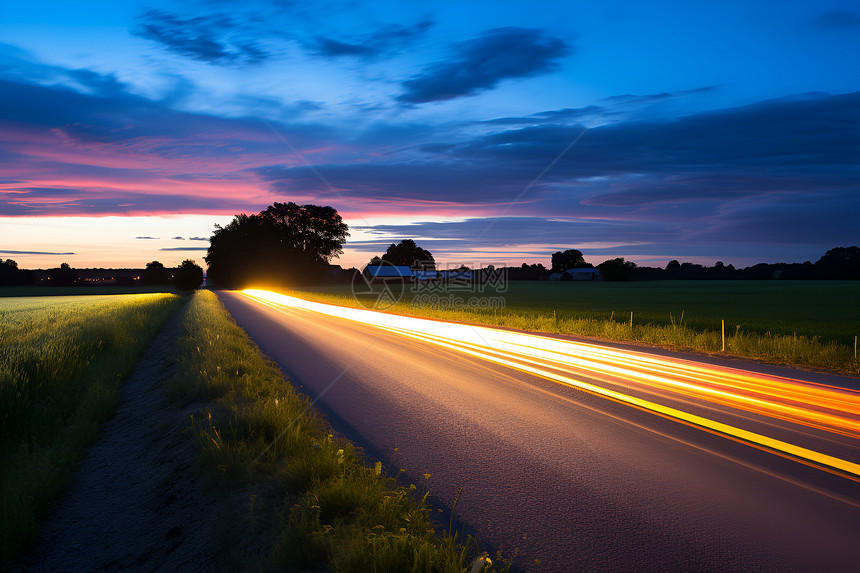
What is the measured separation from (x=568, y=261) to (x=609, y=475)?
171160 mm

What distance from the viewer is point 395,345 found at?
53.4 feet

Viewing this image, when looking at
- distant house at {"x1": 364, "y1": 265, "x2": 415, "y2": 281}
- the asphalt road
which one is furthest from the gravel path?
distant house at {"x1": 364, "y1": 265, "x2": 415, "y2": 281}

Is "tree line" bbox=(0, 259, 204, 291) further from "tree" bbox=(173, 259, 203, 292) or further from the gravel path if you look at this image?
the gravel path

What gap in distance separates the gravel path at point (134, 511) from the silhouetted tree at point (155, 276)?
489ft

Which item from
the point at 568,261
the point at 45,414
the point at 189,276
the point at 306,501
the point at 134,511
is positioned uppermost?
the point at 568,261

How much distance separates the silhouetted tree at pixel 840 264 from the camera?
114 m

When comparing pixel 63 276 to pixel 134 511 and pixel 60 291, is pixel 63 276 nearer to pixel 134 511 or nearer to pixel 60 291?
A: pixel 60 291

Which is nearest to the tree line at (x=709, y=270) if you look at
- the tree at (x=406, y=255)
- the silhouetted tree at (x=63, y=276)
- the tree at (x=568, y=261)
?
the tree at (x=568, y=261)

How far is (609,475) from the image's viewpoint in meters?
5.12

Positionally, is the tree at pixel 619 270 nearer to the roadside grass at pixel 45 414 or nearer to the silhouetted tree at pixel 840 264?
the silhouetted tree at pixel 840 264

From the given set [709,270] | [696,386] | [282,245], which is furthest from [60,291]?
[709,270]

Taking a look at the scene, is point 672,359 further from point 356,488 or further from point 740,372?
point 356,488

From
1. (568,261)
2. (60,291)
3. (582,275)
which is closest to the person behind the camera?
(60,291)

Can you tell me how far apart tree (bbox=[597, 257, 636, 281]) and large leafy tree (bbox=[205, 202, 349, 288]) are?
2883 inches
